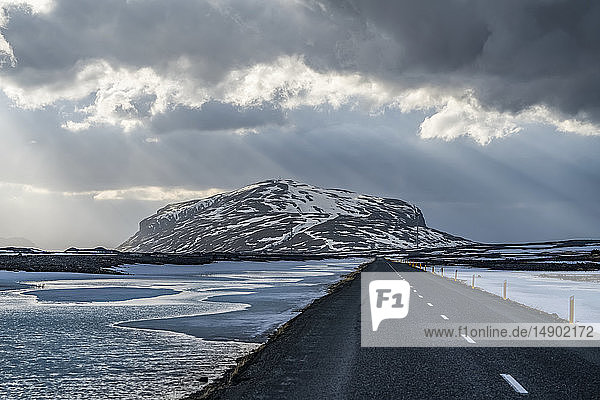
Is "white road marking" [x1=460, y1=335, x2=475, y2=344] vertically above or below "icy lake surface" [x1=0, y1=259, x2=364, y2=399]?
above

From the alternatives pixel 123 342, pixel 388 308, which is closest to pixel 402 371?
pixel 123 342

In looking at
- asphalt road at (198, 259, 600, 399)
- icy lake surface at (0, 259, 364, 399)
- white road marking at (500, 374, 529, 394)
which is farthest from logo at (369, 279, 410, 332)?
white road marking at (500, 374, 529, 394)

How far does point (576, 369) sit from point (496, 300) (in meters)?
18.3

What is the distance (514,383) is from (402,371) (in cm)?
200

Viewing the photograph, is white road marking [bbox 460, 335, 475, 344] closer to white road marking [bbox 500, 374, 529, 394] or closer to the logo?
the logo

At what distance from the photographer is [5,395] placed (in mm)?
10273

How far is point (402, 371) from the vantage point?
11789mm

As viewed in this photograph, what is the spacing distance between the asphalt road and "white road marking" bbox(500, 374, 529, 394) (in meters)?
0.02

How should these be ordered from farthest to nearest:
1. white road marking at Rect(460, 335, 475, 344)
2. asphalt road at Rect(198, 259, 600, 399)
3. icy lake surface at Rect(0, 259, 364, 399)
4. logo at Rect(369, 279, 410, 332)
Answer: logo at Rect(369, 279, 410, 332)
white road marking at Rect(460, 335, 475, 344)
icy lake surface at Rect(0, 259, 364, 399)
asphalt road at Rect(198, 259, 600, 399)

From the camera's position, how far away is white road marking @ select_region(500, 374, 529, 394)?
394 inches

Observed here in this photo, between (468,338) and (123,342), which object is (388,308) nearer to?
(468,338)

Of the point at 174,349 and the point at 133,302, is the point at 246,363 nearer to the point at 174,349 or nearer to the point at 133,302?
the point at 174,349

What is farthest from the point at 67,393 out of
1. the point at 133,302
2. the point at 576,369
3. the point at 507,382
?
the point at 133,302

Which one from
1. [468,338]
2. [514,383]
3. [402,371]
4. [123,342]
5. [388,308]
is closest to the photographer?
[514,383]
